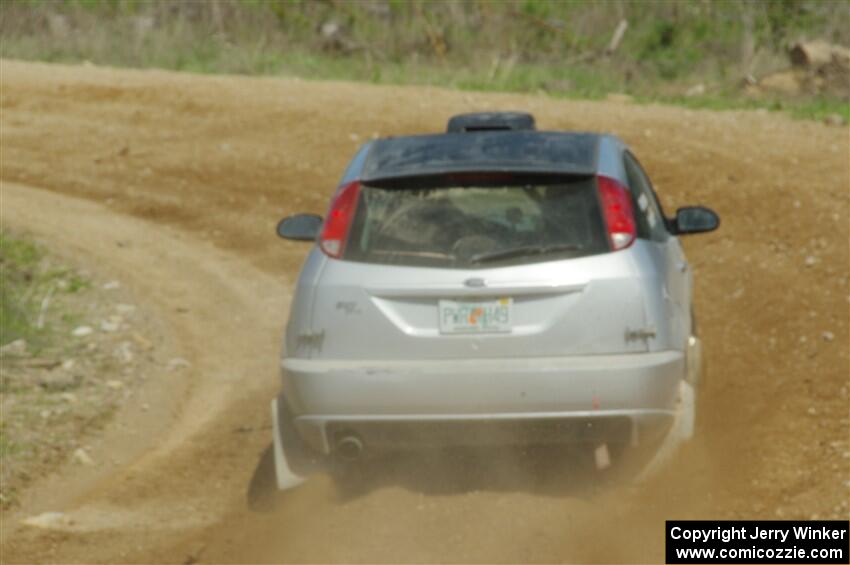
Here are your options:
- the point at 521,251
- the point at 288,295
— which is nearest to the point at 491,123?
the point at 521,251

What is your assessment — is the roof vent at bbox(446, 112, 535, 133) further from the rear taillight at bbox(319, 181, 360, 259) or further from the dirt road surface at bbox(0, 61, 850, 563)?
the dirt road surface at bbox(0, 61, 850, 563)

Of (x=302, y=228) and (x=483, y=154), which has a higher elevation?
(x=483, y=154)

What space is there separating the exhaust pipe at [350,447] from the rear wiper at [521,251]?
3.15 ft

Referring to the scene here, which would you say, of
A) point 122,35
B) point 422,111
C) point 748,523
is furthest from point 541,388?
point 122,35

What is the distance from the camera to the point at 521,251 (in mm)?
7059

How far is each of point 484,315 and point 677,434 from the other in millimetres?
1192

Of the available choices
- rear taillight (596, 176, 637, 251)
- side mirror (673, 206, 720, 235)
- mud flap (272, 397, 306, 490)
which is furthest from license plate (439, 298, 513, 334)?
side mirror (673, 206, 720, 235)

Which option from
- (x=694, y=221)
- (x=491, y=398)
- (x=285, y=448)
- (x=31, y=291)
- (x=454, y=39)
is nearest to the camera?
(x=491, y=398)

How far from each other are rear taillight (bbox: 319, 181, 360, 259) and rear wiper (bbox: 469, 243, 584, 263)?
657 millimetres

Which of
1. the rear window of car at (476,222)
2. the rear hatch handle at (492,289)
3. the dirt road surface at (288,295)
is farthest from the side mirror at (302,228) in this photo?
the rear hatch handle at (492,289)

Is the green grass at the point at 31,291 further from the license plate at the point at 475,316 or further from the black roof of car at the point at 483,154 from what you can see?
the license plate at the point at 475,316

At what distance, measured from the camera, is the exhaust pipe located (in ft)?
23.6

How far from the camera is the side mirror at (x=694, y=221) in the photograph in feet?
27.9

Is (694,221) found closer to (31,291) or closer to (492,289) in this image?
(492,289)
